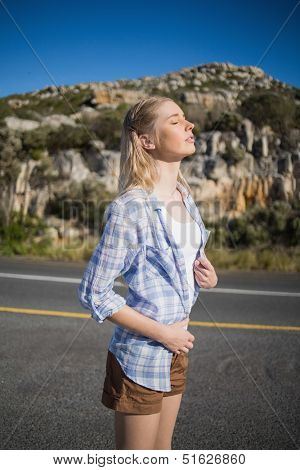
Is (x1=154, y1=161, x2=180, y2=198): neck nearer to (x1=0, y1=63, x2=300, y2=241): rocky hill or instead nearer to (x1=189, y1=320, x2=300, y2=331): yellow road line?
(x1=189, y1=320, x2=300, y2=331): yellow road line

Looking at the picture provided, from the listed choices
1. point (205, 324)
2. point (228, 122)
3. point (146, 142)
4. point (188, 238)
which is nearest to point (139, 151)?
point (146, 142)

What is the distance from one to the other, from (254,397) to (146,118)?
8.23ft

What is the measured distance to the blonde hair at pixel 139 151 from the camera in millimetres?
1503

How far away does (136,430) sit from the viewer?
1.46 metres

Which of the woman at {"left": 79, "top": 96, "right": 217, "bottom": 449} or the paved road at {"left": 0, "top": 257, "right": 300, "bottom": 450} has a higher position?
the woman at {"left": 79, "top": 96, "right": 217, "bottom": 449}

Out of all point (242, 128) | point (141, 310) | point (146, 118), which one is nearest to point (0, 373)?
point (141, 310)

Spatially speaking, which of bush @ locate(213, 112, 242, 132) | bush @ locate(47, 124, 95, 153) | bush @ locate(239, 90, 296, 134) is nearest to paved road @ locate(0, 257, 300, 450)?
bush @ locate(47, 124, 95, 153)

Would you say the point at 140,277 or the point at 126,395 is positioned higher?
the point at 140,277

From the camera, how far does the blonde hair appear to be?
1503 millimetres

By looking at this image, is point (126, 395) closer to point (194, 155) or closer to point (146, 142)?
point (146, 142)

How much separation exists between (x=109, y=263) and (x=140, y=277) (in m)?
0.13

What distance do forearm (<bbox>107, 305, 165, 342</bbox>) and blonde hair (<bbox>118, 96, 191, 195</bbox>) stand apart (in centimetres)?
42

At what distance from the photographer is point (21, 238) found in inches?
509

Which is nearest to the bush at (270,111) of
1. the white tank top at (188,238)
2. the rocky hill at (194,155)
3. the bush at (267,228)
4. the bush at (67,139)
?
the rocky hill at (194,155)
